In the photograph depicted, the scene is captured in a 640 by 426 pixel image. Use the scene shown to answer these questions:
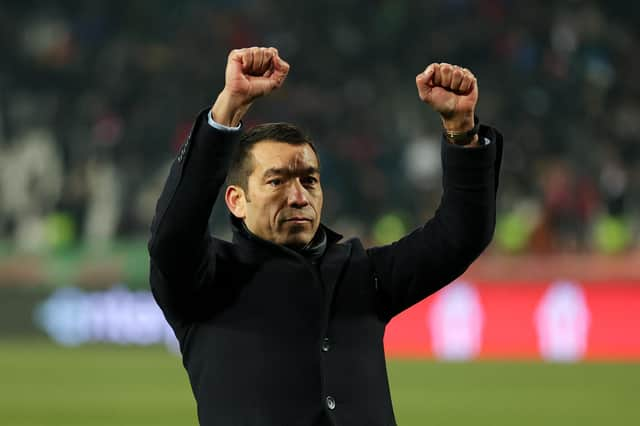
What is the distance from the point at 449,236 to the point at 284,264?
41 centimetres

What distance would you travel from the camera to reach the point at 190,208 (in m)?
3.03

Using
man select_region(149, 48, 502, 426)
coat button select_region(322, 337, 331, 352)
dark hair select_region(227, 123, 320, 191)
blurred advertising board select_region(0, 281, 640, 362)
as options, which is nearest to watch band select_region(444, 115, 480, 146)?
man select_region(149, 48, 502, 426)

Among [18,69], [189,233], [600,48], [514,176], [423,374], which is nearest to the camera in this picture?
[189,233]

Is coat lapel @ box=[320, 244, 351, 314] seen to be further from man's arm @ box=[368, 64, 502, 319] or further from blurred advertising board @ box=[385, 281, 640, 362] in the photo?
blurred advertising board @ box=[385, 281, 640, 362]

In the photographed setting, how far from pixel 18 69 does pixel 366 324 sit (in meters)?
14.9

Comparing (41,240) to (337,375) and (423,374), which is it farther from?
(337,375)

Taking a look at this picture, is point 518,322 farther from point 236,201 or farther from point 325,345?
point 325,345

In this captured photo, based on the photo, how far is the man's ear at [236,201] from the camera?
3295mm

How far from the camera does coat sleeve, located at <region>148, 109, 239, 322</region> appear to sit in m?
3.02

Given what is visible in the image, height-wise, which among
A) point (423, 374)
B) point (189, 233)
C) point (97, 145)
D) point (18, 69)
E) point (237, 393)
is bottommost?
point (237, 393)

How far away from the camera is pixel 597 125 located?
15664mm

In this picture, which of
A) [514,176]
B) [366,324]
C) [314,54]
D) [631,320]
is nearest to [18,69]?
[314,54]

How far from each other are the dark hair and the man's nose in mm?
81

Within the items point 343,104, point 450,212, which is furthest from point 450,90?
point 343,104
